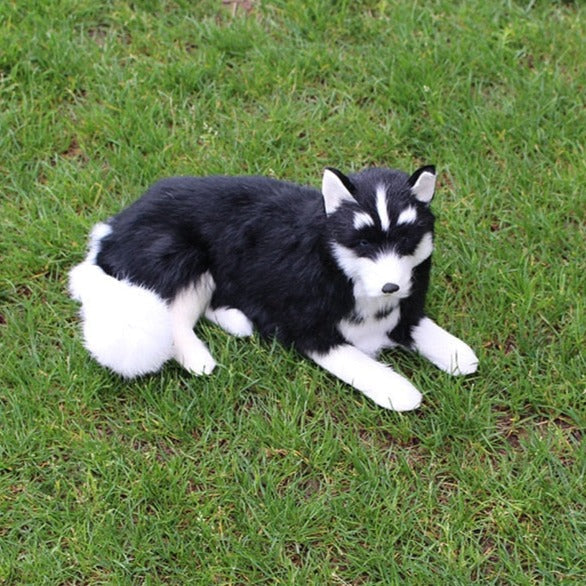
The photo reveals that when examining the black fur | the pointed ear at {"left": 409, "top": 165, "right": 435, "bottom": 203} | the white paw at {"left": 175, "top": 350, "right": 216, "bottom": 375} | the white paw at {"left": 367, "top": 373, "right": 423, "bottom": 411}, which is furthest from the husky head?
the white paw at {"left": 175, "top": 350, "right": 216, "bottom": 375}

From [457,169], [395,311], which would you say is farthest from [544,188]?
[395,311]

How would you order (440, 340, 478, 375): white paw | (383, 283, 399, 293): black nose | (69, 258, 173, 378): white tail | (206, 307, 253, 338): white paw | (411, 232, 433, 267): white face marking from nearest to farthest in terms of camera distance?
1. (383, 283, 399, 293): black nose
2. (411, 232, 433, 267): white face marking
3. (69, 258, 173, 378): white tail
4. (440, 340, 478, 375): white paw
5. (206, 307, 253, 338): white paw

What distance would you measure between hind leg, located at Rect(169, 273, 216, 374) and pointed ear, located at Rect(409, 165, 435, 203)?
0.87 metres

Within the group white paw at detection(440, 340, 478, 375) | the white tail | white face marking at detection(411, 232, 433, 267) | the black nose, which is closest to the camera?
the black nose

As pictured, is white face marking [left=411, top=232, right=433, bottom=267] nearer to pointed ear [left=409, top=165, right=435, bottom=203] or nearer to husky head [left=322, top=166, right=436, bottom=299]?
husky head [left=322, top=166, right=436, bottom=299]

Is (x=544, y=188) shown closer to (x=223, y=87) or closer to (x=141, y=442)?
(x=223, y=87)

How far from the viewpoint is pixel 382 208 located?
3.04 metres

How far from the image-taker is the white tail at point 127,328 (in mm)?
3254

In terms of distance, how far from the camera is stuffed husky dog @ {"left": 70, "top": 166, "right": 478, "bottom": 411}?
3201 millimetres

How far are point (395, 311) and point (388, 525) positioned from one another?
741mm

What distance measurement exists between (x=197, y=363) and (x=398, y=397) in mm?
718

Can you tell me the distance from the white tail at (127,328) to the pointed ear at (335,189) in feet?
2.28

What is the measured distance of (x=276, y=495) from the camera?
10.4ft

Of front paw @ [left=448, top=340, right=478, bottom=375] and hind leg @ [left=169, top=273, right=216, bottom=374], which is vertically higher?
front paw @ [left=448, top=340, right=478, bottom=375]
